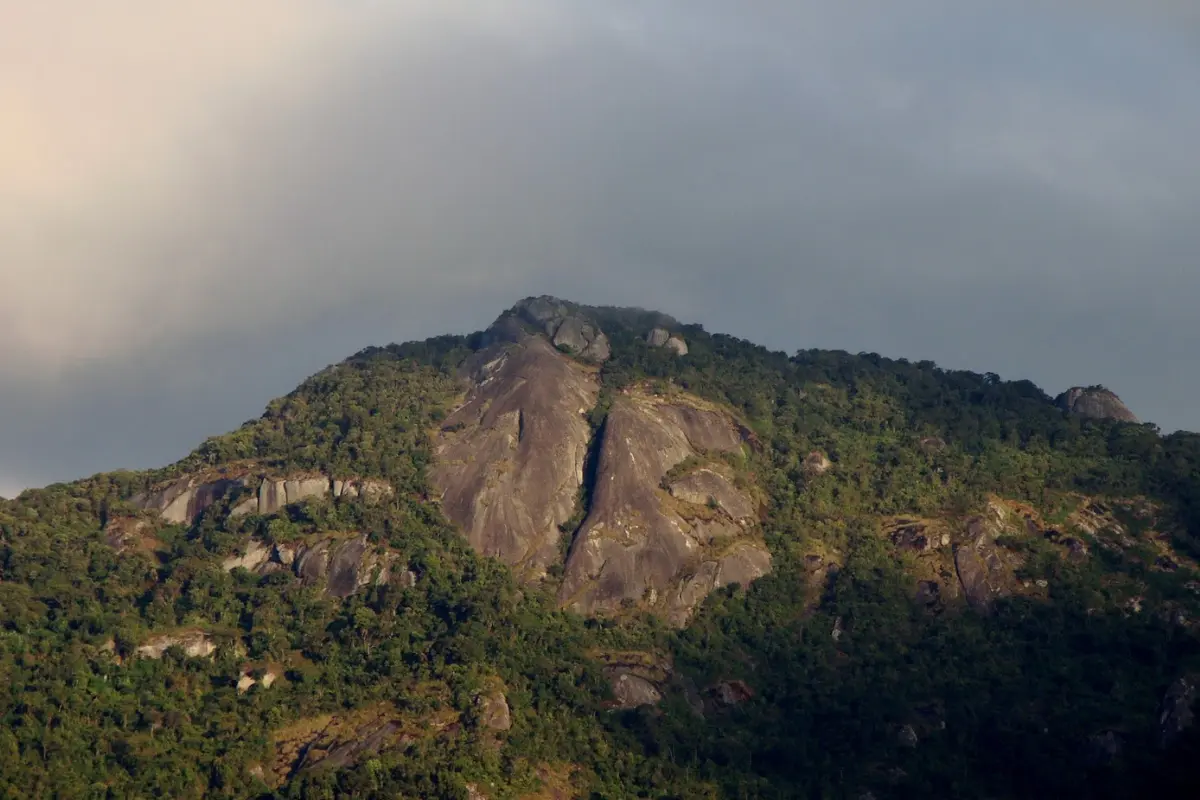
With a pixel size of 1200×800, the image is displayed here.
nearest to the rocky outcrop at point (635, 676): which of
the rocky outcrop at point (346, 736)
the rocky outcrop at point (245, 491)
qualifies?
the rocky outcrop at point (346, 736)

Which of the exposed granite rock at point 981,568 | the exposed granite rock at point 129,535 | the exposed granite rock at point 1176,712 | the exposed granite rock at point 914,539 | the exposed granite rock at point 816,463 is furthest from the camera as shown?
the exposed granite rock at point 816,463

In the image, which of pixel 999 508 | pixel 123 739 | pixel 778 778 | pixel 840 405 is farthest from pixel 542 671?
pixel 840 405

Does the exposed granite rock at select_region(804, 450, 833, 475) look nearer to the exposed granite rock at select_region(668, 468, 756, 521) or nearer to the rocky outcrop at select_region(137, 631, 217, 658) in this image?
the exposed granite rock at select_region(668, 468, 756, 521)

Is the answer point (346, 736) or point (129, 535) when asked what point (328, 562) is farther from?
point (346, 736)

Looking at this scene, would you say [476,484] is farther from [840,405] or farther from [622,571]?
[840,405]

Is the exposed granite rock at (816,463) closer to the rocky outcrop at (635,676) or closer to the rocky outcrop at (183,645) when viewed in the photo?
the rocky outcrop at (635,676)

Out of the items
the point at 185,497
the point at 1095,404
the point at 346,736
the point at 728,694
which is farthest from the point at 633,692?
the point at 1095,404

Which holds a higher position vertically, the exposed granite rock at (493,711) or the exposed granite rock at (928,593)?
the exposed granite rock at (928,593)
